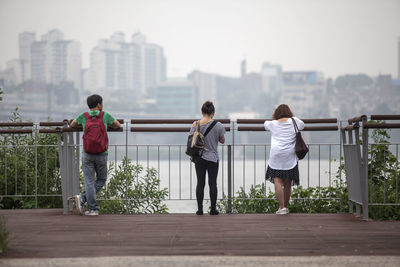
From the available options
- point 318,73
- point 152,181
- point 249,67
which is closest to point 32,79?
point 249,67

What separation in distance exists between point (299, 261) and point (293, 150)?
301 cm

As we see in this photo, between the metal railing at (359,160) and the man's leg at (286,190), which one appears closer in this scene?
the metal railing at (359,160)

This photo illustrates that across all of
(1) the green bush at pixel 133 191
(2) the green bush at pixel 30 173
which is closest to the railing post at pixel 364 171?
(1) the green bush at pixel 133 191

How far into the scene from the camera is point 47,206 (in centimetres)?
878

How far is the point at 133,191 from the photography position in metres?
9.23

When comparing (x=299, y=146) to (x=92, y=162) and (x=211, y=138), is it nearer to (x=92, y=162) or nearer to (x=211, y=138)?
(x=211, y=138)

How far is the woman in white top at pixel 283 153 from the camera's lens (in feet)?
24.1

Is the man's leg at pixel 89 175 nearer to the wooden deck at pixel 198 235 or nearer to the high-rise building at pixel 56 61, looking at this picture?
the wooden deck at pixel 198 235

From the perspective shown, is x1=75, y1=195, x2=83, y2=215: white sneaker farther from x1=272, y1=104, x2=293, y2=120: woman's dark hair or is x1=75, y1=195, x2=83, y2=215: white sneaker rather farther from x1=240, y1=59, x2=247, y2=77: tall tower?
x1=240, y1=59, x2=247, y2=77: tall tower

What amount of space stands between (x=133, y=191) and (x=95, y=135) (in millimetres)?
2304

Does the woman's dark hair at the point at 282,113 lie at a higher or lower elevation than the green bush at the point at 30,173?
higher

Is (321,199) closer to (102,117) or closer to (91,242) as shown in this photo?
(102,117)

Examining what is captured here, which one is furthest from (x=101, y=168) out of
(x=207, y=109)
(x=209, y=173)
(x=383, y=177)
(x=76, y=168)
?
(x=383, y=177)

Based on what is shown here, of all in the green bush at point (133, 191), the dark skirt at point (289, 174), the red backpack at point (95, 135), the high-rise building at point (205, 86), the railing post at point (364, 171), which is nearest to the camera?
the railing post at point (364, 171)
